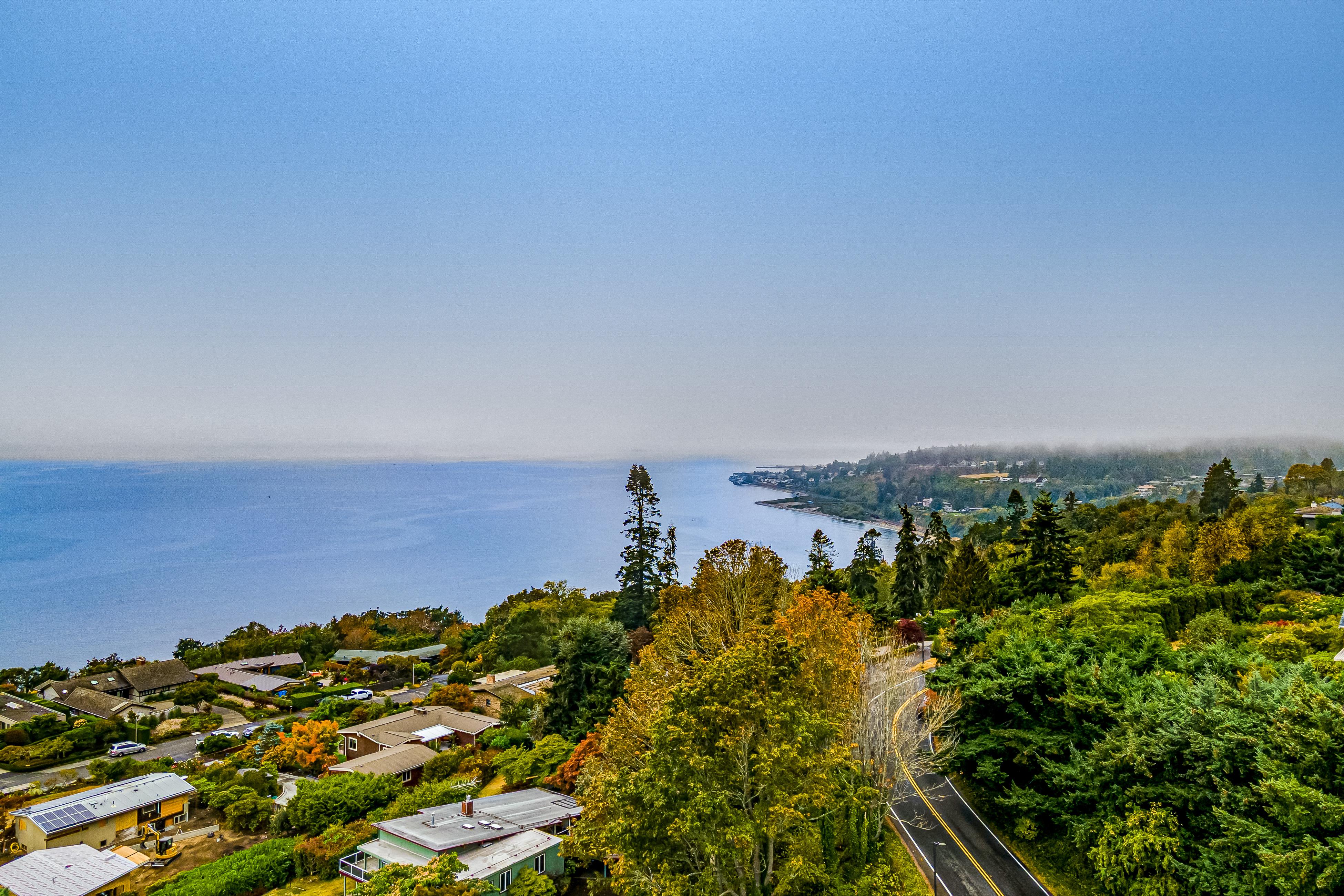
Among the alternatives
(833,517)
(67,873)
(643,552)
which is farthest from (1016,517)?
(67,873)

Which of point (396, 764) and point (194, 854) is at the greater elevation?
point (396, 764)

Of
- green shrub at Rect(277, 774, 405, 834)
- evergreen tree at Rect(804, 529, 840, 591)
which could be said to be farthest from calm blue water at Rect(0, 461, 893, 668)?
green shrub at Rect(277, 774, 405, 834)

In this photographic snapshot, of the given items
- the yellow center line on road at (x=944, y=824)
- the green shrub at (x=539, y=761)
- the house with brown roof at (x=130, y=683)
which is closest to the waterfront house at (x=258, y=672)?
the house with brown roof at (x=130, y=683)

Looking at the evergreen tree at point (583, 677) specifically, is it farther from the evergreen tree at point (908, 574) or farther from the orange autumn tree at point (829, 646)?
the evergreen tree at point (908, 574)

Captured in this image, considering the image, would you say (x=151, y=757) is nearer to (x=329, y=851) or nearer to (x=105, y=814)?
(x=105, y=814)

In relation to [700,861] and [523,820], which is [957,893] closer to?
[700,861]
